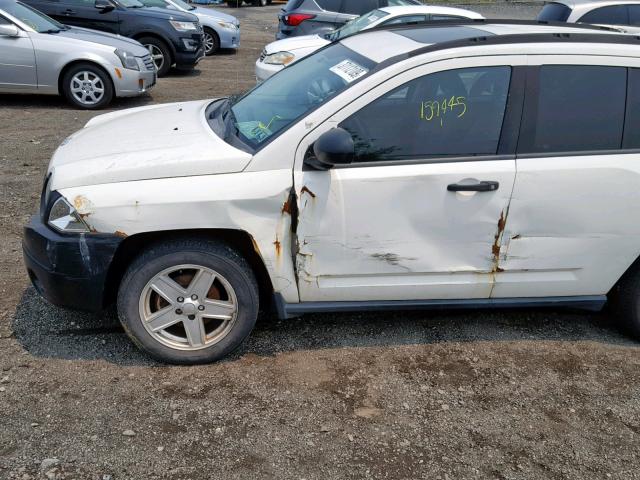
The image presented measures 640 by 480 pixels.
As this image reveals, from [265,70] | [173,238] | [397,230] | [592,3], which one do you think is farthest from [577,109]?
[592,3]

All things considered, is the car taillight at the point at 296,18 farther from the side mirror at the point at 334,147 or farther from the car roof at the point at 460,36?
the side mirror at the point at 334,147

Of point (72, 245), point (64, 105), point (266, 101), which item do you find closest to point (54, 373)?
point (72, 245)

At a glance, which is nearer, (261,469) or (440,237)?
(261,469)

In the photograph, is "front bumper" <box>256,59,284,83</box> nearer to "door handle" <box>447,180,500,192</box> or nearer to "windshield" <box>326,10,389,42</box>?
"windshield" <box>326,10,389,42</box>

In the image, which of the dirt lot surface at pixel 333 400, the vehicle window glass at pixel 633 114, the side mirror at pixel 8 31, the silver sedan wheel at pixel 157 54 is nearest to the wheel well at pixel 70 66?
the side mirror at pixel 8 31

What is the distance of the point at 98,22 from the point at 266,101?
29.5ft

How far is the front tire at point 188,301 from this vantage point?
3.37 metres

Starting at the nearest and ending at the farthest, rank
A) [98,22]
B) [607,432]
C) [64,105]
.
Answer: [607,432] → [64,105] → [98,22]

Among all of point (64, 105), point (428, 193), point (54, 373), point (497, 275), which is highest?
point (428, 193)

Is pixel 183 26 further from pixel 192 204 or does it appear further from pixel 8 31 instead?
pixel 192 204

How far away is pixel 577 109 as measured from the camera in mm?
3562

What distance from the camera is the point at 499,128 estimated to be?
3.50 metres

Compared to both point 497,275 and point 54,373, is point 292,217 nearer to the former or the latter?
point 497,275

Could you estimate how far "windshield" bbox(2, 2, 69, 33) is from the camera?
358 inches
